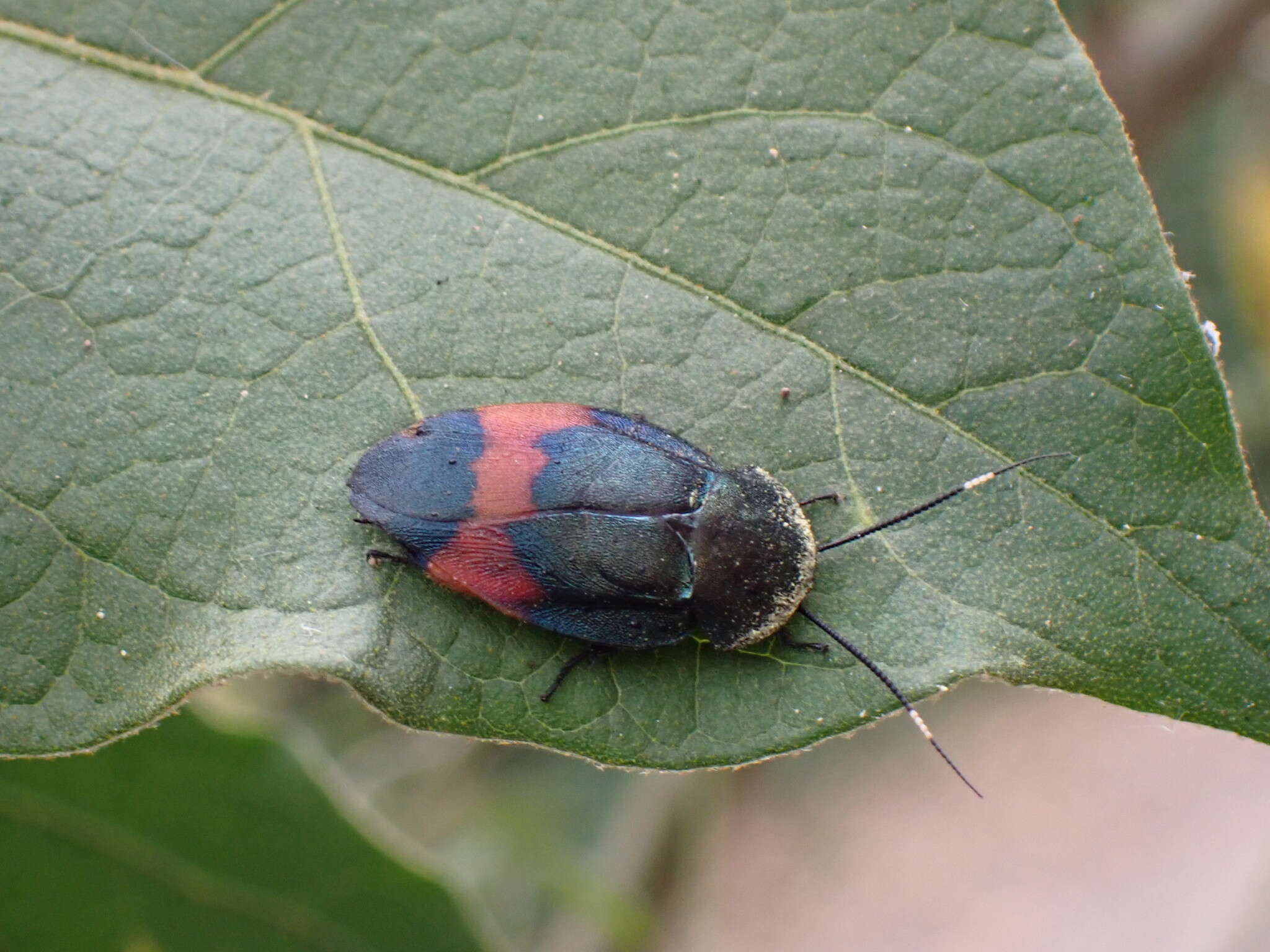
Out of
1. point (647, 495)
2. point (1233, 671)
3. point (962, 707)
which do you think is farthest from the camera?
point (962, 707)

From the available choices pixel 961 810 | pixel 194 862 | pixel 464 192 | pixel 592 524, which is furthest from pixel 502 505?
pixel 961 810

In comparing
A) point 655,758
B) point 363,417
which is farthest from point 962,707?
point 363,417

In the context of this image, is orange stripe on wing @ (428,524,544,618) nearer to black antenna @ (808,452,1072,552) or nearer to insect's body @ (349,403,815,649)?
insect's body @ (349,403,815,649)

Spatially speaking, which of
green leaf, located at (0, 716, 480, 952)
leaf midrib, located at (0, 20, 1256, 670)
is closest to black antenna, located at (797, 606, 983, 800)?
leaf midrib, located at (0, 20, 1256, 670)

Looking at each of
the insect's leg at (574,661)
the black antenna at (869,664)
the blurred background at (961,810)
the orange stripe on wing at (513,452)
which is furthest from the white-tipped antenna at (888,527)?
the blurred background at (961,810)

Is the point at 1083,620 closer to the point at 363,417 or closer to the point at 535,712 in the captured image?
the point at 535,712

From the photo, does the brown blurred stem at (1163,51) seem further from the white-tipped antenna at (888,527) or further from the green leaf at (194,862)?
the green leaf at (194,862)
